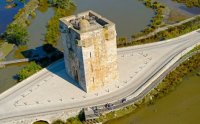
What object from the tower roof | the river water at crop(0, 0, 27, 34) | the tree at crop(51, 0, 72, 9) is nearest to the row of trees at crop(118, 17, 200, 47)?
the tower roof

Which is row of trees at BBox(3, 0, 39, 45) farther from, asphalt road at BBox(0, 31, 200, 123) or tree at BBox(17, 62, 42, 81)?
asphalt road at BBox(0, 31, 200, 123)

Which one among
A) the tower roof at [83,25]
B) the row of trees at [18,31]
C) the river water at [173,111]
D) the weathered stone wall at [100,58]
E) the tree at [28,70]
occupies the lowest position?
the river water at [173,111]

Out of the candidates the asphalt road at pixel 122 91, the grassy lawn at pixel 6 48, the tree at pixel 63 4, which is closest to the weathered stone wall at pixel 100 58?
the asphalt road at pixel 122 91

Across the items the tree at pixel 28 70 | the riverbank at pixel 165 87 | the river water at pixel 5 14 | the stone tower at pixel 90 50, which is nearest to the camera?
the stone tower at pixel 90 50

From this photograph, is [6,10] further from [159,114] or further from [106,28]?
[159,114]

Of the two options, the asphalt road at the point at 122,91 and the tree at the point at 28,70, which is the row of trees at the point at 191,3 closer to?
the asphalt road at the point at 122,91

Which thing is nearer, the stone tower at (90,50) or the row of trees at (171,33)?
the stone tower at (90,50)
